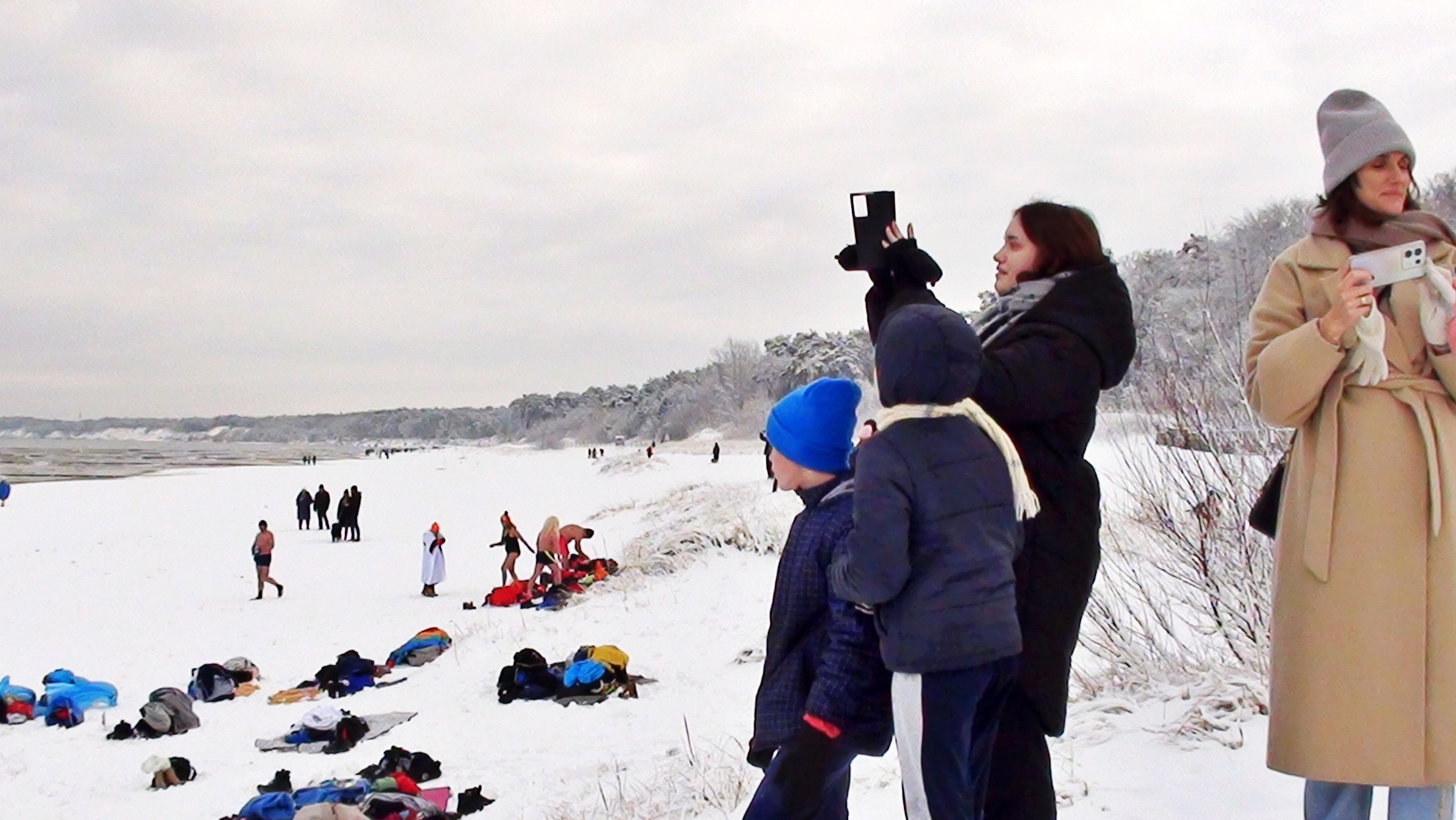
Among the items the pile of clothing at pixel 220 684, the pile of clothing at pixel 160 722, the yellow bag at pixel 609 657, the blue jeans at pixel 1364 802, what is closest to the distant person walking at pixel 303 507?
the pile of clothing at pixel 220 684

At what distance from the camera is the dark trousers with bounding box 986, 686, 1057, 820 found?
8.16 feet

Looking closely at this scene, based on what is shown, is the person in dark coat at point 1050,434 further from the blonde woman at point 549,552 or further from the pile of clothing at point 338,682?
the blonde woman at point 549,552

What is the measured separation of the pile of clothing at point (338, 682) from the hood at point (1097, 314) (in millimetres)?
8242

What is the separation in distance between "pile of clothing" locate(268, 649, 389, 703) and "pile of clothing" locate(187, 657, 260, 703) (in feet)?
1.24

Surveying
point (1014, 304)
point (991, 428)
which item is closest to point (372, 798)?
point (991, 428)

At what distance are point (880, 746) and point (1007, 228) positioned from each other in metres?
1.50

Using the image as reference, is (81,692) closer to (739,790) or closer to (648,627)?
(648,627)

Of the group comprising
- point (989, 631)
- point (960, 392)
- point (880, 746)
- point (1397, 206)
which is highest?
point (1397, 206)

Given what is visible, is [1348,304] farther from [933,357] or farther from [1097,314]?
[933,357]

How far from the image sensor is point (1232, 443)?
518 cm

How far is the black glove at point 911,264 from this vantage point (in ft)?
8.64

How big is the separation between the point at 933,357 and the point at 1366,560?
1.14 meters

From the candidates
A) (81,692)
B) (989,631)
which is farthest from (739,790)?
(81,692)

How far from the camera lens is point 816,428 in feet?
9.59
